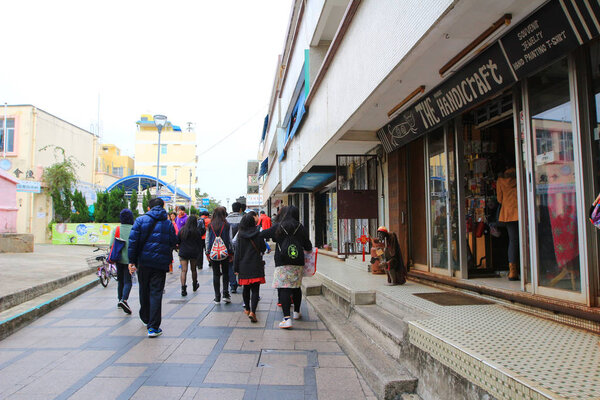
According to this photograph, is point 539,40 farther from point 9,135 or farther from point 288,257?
point 9,135

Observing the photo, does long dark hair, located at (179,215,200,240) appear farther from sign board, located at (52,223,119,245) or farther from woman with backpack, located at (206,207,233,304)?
sign board, located at (52,223,119,245)

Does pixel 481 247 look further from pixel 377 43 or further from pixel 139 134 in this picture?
pixel 139 134

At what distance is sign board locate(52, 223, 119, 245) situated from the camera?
67.4ft

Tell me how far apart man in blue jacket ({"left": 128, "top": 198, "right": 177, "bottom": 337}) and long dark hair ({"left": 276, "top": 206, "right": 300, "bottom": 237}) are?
159 cm

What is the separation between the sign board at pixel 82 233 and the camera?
67.4ft

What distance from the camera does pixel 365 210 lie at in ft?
28.0

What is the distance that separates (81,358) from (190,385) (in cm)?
163

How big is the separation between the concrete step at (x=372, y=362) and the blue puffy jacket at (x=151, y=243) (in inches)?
98.8

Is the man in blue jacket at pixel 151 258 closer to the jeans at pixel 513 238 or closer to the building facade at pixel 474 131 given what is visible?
the building facade at pixel 474 131

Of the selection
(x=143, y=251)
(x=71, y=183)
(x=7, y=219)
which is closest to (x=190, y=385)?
(x=143, y=251)

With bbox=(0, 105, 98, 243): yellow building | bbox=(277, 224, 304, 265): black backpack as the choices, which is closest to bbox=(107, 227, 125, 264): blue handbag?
bbox=(277, 224, 304, 265): black backpack

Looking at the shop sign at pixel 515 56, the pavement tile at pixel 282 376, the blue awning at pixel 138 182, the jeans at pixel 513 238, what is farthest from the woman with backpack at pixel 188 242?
the blue awning at pixel 138 182

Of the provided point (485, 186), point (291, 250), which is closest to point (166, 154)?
point (291, 250)

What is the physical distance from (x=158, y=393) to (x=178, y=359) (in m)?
0.90
